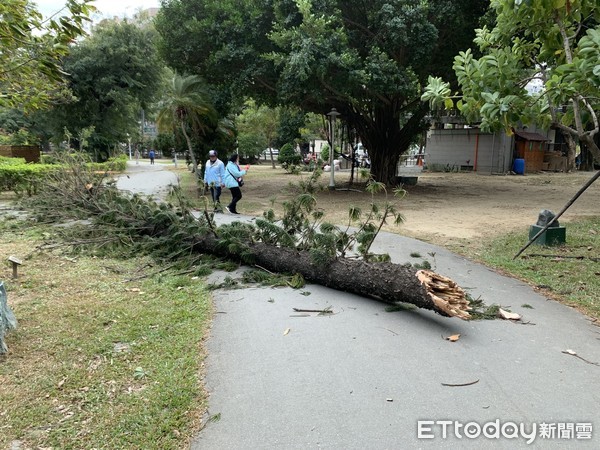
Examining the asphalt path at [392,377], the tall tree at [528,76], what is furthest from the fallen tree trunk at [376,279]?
the tall tree at [528,76]

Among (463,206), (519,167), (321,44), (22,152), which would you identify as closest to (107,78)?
(22,152)

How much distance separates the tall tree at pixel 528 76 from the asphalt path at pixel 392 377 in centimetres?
234

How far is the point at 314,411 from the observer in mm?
3010

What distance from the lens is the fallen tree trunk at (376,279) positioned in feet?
13.8

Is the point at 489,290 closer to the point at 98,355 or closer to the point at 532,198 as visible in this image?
the point at 98,355

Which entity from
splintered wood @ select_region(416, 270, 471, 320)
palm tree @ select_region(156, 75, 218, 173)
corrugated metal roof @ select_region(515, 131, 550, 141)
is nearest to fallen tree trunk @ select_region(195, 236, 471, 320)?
splintered wood @ select_region(416, 270, 471, 320)

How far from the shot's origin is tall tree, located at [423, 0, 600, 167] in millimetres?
5023

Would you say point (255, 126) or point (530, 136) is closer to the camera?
point (530, 136)

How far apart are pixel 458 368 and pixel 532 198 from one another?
1479cm

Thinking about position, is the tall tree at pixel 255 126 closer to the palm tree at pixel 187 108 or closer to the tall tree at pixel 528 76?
the palm tree at pixel 187 108

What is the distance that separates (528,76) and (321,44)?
7.84 m

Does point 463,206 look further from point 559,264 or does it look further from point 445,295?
point 445,295

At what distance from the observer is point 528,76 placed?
614cm

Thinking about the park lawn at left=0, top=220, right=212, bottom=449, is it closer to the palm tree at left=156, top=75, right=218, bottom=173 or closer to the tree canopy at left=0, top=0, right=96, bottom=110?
the tree canopy at left=0, top=0, right=96, bottom=110
